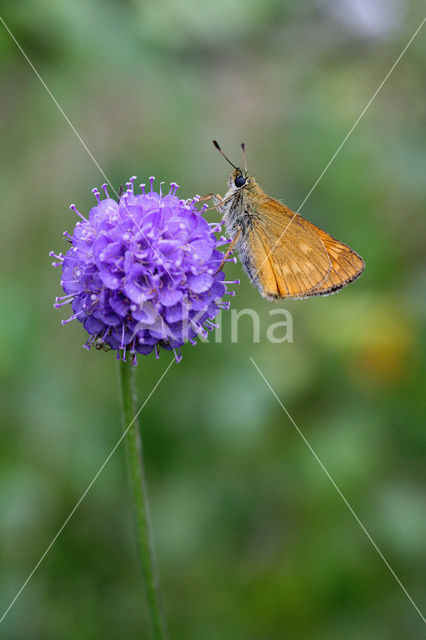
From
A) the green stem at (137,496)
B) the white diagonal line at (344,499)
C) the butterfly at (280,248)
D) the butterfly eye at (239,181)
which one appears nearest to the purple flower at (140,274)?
the green stem at (137,496)

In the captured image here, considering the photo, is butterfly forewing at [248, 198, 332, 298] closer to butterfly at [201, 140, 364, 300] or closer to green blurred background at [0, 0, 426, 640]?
butterfly at [201, 140, 364, 300]

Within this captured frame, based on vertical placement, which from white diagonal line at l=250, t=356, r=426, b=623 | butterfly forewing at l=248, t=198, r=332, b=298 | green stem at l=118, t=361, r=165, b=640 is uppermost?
butterfly forewing at l=248, t=198, r=332, b=298

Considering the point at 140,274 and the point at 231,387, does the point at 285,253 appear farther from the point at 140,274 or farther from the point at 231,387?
the point at 140,274

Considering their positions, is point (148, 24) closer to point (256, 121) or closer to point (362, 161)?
point (362, 161)

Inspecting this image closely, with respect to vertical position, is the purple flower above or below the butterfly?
below

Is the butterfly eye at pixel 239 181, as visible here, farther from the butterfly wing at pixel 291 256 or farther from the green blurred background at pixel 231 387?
the green blurred background at pixel 231 387

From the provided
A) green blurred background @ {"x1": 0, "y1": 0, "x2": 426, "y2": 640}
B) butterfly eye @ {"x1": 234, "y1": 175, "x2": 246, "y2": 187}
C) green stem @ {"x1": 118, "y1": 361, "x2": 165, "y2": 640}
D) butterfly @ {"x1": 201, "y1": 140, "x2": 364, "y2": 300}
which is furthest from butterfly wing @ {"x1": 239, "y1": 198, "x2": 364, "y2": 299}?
green stem @ {"x1": 118, "y1": 361, "x2": 165, "y2": 640}
